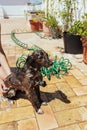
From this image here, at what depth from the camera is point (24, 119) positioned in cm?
291

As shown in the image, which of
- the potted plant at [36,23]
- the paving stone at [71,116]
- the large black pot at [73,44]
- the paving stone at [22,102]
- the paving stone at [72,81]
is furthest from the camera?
the potted plant at [36,23]

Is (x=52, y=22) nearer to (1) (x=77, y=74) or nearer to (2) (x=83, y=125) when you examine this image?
(1) (x=77, y=74)

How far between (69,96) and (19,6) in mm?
14114

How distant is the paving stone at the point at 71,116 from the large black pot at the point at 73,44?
3.00 meters

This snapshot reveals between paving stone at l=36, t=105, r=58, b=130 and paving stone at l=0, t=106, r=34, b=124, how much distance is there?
15 centimetres

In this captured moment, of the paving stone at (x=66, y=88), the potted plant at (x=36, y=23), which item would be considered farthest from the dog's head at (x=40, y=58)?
the potted plant at (x=36, y=23)

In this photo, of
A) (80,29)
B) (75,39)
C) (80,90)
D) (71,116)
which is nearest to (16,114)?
(71,116)

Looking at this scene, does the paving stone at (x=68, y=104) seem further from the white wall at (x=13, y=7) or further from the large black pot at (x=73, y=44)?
the white wall at (x=13, y=7)

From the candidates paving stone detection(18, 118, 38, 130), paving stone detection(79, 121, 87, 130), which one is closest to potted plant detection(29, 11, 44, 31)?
paving stone detection(18, 118, 38, 130)

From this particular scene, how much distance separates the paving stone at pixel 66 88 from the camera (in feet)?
11.8

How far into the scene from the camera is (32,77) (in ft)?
9.47

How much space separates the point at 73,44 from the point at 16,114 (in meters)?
3.38

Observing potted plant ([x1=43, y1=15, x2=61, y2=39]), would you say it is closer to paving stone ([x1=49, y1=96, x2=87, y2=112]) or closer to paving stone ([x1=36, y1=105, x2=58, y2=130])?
paving stone ([x1=49, y1=96, x2=87, y2=112])

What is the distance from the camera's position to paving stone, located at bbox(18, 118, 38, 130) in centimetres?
273
